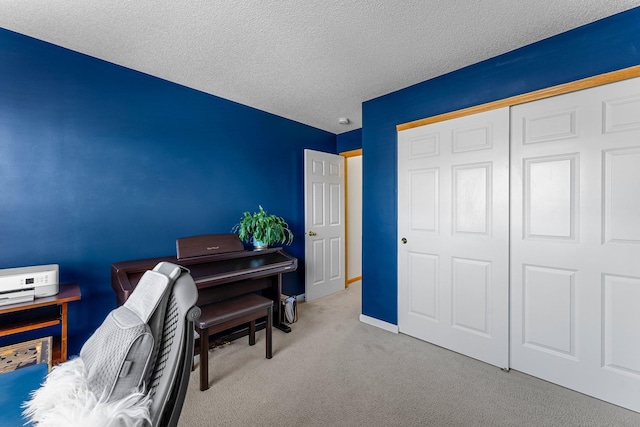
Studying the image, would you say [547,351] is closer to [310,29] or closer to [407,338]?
[407,338]

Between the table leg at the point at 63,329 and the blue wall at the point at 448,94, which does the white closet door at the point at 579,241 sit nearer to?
the blue wall at the point at 448,94

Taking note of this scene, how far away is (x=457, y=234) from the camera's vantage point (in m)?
2.44

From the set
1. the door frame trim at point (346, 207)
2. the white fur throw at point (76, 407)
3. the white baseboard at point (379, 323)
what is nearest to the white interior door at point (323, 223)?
the door frame trim at point (346, 207)

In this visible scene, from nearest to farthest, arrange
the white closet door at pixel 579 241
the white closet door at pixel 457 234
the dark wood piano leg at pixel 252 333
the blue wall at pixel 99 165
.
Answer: the white closet door at pixel 579 241
the blue wall at pixel 99 165
the white closet door at pixel 457 234
the dark wood piano leg at pixel 252 333

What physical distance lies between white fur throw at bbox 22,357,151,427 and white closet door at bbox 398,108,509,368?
242cm

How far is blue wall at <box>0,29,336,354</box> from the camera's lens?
192 cm

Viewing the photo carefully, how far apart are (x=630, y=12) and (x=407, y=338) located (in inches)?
115

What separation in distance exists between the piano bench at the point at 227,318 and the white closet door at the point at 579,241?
6.67 feet

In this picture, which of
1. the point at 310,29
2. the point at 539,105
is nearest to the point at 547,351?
the point at 539,105

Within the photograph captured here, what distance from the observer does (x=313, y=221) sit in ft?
12.5

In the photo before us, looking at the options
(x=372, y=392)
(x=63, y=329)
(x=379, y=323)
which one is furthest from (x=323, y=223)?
(x=63, y=329)

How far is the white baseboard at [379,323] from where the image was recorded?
2854 mm

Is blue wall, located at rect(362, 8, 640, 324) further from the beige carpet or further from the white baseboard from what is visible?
the beige carpet

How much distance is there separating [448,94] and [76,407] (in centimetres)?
299
